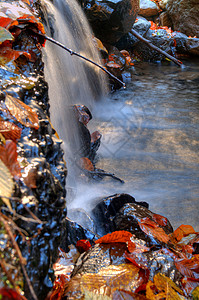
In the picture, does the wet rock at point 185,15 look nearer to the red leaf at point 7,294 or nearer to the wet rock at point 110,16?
the wet rock at point 110,16

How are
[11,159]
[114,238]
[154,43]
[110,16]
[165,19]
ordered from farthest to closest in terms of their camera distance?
[165,19], [154,43], [110,16], [114,238], [11,159]

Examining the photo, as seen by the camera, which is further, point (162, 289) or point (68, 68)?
point (68, 68)

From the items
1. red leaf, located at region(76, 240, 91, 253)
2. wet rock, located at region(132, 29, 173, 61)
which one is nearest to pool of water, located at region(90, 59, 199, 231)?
red leaf, located at region(76, 240, 91, 253)

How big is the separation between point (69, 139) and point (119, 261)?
2467 mm

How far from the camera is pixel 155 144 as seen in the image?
4.67 meters

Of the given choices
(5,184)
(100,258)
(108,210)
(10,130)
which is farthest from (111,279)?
(108,210)

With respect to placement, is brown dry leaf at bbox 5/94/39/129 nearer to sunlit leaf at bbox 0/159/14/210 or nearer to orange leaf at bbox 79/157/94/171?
sunlit leaf at bbox 0/159/14/210

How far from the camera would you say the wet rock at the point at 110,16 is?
635 centimetres

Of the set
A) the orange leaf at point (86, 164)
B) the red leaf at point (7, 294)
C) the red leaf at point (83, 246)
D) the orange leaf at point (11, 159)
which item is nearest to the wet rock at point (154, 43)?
the orange leaf at point (86, 164)

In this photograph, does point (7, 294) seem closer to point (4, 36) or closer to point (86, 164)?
point (4, 36)

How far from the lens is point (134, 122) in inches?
218

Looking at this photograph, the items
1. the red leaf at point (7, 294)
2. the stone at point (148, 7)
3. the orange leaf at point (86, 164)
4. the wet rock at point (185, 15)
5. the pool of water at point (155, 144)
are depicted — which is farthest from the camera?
the stone at point (148, 7)

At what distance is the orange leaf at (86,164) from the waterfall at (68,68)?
0.18 m

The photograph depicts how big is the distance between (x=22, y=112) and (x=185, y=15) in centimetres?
1393
